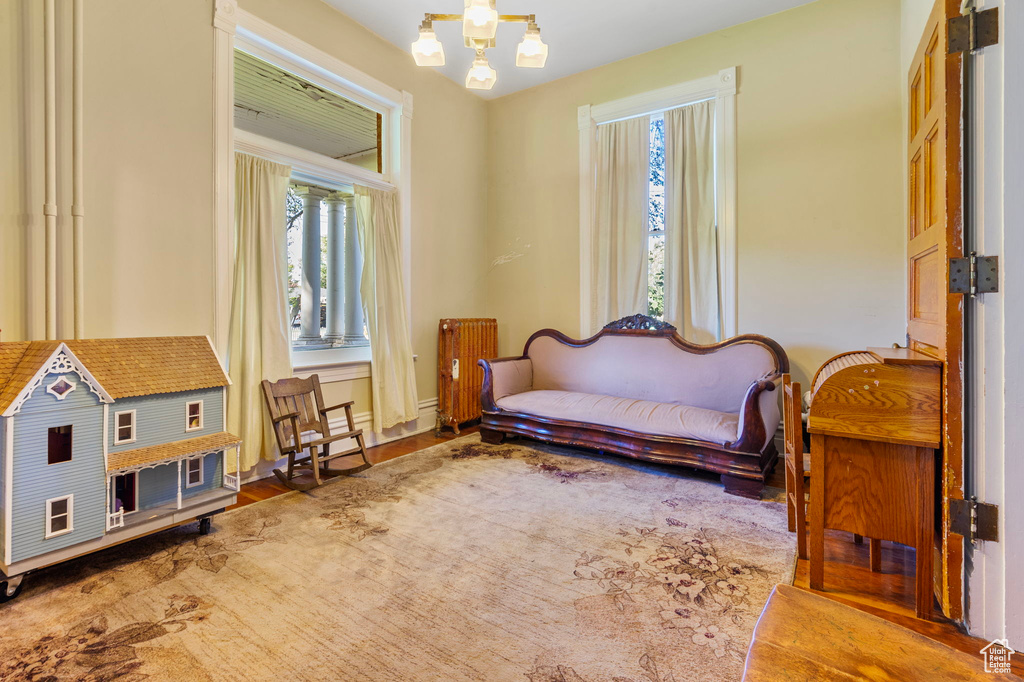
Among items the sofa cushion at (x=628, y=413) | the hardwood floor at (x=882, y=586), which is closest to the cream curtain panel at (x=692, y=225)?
the sofa cushion at (x=628, y=413)

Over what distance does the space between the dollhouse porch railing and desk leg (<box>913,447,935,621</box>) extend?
3.22 metres

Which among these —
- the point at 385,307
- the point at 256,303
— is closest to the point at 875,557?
the point at 385,307

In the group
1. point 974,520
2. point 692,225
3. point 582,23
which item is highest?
point 582,23

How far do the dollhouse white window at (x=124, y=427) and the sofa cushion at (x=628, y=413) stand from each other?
2569 millimetres

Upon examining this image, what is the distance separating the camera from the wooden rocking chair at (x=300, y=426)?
9.89ft

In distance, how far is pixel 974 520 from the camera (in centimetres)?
156

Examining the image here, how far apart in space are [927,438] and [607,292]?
2996 mm

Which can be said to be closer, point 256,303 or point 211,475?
point 211,475

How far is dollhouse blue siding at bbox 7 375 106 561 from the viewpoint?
1.76 m

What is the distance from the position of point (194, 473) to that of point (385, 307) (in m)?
2.05

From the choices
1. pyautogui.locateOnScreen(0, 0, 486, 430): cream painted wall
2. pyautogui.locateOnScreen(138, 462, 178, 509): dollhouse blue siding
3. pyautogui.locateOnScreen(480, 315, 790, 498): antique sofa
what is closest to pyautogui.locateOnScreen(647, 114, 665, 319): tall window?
pyautogui.locateOnScreen(480, 315, 790, 498): antique sofa

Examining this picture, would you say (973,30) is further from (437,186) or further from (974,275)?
(437,186)

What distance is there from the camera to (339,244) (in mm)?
4043

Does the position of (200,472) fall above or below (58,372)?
below
